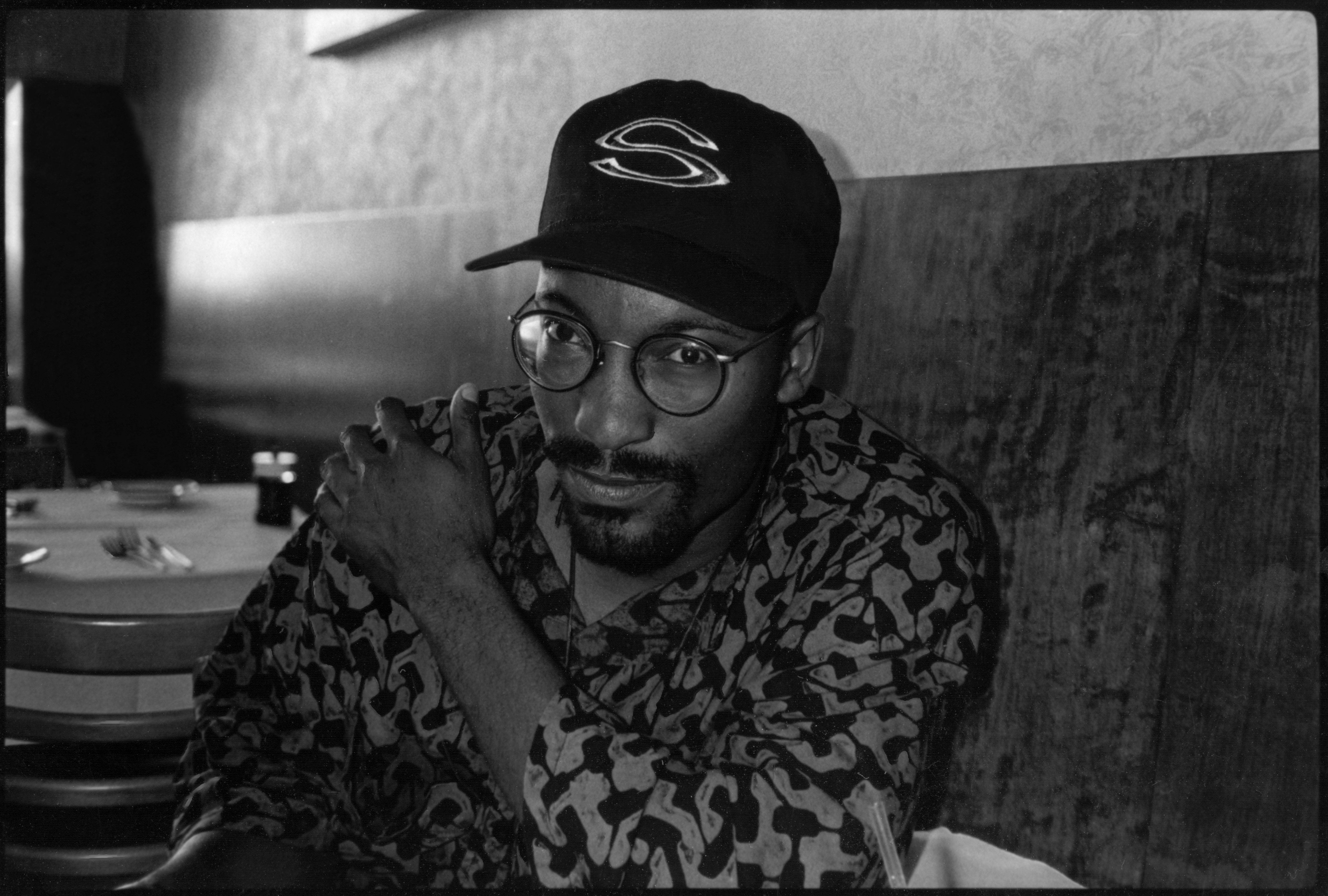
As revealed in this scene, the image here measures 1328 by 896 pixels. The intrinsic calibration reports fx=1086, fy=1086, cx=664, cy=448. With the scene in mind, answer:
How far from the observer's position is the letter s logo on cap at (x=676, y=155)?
1008 millimetres

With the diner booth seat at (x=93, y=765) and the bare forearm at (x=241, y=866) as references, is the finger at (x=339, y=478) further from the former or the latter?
the diner booth seat at (x=93, y=765)

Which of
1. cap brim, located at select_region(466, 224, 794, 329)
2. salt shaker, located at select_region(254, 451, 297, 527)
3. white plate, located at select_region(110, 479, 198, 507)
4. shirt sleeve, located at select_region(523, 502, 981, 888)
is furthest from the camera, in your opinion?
white plate, located at select_region(110, 479, 198, 507)

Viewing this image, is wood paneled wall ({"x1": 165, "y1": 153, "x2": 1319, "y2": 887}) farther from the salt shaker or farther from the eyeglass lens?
the salt shaker

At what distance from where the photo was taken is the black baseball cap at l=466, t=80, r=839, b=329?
0.98 meters

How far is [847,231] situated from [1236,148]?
431 mm

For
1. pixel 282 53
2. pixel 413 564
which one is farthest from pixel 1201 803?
pixel 282 53

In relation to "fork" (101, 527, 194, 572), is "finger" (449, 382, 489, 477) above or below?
above

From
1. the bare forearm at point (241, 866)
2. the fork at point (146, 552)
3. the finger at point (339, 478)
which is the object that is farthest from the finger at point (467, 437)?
the fork at point (146, 552)

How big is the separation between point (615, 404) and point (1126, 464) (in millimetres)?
522

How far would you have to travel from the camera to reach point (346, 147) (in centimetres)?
219

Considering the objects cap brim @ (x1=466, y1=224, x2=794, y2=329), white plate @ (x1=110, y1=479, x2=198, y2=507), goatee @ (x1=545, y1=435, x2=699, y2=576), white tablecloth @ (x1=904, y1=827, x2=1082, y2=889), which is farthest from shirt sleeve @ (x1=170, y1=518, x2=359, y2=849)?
white plate @ (x1=110, y1=479, x2=198, y2=507)

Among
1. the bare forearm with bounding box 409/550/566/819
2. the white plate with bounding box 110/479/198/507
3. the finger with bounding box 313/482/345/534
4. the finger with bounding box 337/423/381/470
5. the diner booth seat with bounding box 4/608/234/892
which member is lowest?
the diner booth seat with bounding box 4/608/234/892

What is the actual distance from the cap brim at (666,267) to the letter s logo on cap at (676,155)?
5cm

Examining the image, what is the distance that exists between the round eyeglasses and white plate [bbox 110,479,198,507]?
1.25 meters
